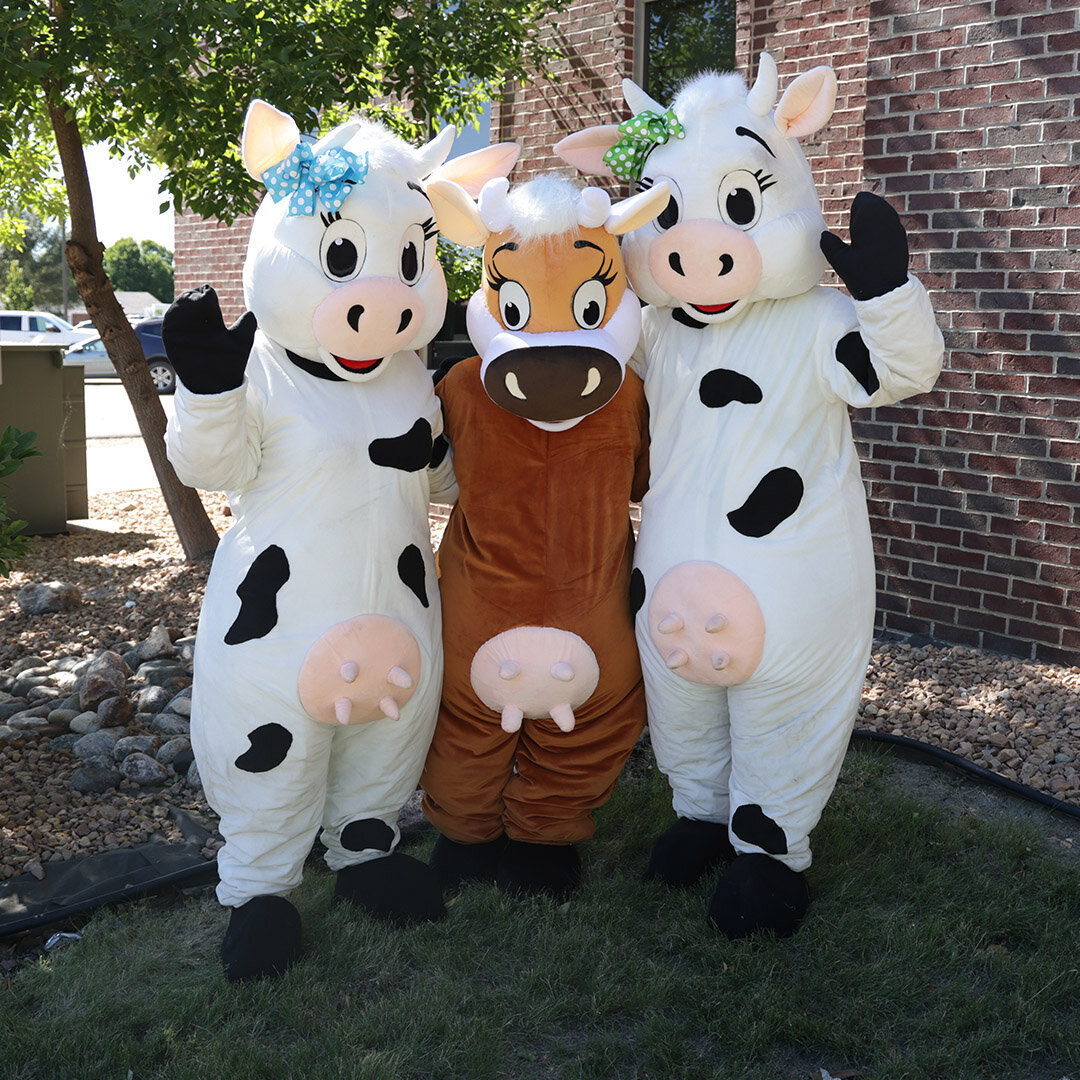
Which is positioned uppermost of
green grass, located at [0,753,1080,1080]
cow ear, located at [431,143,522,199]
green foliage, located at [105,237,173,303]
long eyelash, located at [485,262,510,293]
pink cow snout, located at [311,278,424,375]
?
green foliage, located at [105,237,173,303]

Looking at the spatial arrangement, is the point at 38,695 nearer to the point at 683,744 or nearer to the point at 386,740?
Answer: the point at 386,740

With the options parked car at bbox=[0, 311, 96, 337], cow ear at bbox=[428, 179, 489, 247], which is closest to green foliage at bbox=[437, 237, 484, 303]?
cow ear at bbox=[428, 179, 489, 247]

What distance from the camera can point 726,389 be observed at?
9.46 feet

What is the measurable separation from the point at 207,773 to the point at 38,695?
94.1 inches

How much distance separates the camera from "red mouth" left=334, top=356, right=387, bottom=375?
2.76 metres

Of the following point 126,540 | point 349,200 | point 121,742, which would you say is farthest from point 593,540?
point 126,540

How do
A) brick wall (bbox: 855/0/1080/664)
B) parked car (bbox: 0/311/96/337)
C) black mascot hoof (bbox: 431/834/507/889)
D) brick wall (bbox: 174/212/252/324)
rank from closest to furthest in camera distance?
black mascot hoof (bbox: 431/834/507/889) < brick wall (bbox: 855/0/1080/664) < brick wall (bbox: 174/212/252/324) < parked car (bbox: 0/311/96/337)

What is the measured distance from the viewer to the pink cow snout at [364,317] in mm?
2641

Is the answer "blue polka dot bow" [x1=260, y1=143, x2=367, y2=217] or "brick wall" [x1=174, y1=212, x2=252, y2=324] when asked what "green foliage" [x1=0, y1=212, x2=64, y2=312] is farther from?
"blue polka dot bow" [x1=260, y1=143, x2=367, y2=217]

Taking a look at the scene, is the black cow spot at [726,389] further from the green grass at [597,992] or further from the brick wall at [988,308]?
the brick wall at [988,308]

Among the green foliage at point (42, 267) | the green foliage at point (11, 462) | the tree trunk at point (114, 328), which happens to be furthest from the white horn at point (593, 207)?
the green foliage at point (42, 267)

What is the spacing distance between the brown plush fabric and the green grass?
0.41 metres

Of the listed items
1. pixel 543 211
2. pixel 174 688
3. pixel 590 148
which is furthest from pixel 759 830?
pixel 174 688

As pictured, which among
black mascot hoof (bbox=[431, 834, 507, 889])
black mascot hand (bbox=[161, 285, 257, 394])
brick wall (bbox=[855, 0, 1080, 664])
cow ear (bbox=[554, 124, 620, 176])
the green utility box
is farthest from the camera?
the green utility box
